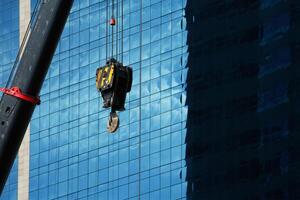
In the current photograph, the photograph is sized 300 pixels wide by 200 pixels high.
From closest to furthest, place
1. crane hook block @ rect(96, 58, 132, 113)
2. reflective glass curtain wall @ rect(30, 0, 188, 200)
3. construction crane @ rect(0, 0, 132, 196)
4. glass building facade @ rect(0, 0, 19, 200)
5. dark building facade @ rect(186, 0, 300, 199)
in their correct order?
construction crane @ rect(0, 0, 132, 196), crane hook block @ rect(96, 58, 132, 113), dark building facade @ rect(186, 0, 300, 199), reflective glass curtain wall @ rect(30, 0, 188, 200), glass building facade @ rect(0, 0, 19, 200)

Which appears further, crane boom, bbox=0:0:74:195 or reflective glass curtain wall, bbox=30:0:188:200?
reflective glass curtain wall, bbox=30:0:188:200

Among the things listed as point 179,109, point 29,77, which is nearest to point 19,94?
point 29,77

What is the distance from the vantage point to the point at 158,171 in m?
143

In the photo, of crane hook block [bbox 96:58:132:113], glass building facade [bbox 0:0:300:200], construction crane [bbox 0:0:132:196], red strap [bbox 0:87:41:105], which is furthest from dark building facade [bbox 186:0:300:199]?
red strap [bbox 0:87:41:105]

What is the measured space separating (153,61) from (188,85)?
20.4 feet

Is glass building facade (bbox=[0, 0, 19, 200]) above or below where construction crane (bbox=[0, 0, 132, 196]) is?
above

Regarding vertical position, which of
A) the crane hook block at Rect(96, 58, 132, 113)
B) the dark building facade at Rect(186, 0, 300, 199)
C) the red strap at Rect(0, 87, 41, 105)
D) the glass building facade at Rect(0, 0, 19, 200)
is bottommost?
the red strap at Rect(0, 87, 41, 105)

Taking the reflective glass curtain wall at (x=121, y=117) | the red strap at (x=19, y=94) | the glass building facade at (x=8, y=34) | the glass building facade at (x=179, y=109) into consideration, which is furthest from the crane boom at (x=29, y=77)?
the glass building facade at (x=8, y=34)

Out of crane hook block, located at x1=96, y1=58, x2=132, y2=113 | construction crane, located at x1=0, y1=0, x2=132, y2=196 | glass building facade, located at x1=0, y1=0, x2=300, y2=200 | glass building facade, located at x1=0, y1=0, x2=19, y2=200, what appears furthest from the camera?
glass building facade, located at x1=0, y1=0, x2=19, y2=200

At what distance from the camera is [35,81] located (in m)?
65.9

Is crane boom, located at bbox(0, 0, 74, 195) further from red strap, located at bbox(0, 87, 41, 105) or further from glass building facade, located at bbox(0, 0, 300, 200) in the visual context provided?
glass building facade, located at bbox(0, 0, 300, 200)

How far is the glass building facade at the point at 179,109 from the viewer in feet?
446

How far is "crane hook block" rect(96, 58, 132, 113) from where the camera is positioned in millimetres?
66938

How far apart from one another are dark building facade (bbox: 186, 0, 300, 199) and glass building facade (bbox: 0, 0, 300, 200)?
0.08 meters
